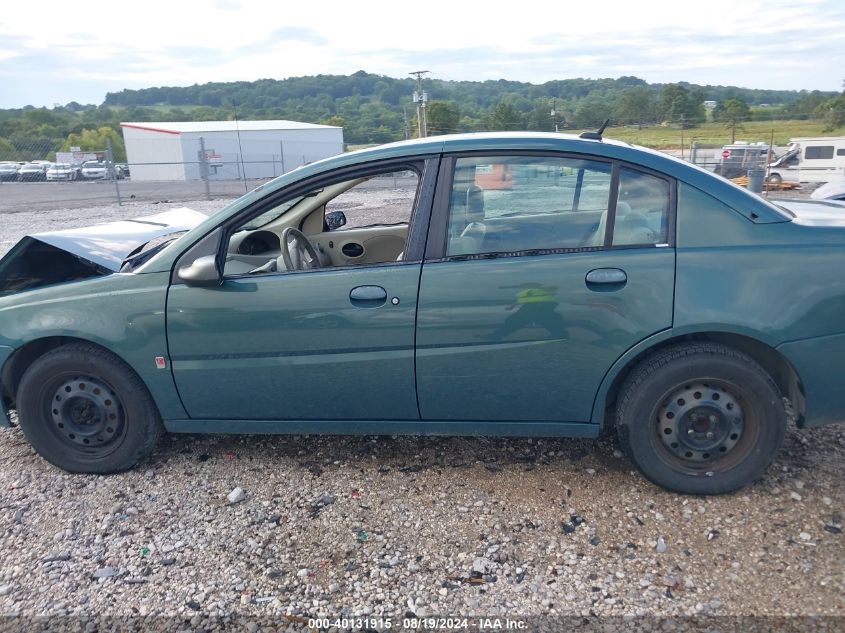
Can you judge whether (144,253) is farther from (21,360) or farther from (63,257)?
(21,360)

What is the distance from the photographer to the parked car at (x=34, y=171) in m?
38.7

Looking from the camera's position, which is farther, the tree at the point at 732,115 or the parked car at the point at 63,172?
the parked car at the point at 63,172

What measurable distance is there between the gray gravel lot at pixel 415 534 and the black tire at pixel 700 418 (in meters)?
0.14

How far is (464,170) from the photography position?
11.2ft

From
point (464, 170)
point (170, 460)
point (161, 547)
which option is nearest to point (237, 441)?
point (170, 460)

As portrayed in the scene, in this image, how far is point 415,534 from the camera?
10.3 ft

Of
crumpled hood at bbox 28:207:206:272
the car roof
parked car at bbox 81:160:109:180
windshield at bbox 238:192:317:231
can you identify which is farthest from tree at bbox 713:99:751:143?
parked car at bbox 81:160:109:180

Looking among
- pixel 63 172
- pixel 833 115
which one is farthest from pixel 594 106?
pixel 63 172

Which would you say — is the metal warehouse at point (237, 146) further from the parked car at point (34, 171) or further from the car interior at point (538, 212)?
the car interior at point (538, 212)

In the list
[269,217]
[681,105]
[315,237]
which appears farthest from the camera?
[681,105]

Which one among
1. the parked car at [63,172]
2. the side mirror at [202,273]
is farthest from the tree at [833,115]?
the parked car at [63,172]

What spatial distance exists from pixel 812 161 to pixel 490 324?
1019 inches

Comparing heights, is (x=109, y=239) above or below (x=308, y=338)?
above

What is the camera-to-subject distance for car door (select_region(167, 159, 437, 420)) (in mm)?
3328
